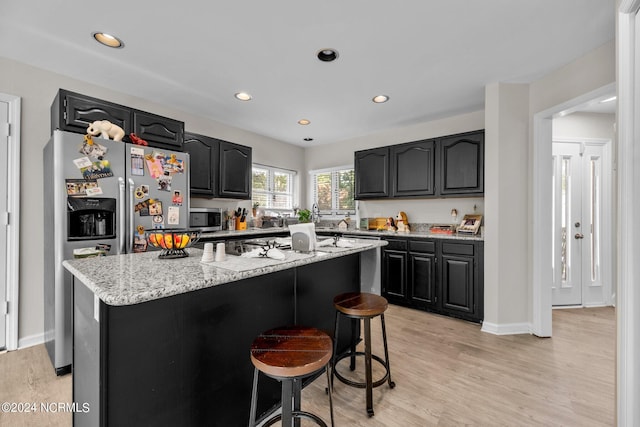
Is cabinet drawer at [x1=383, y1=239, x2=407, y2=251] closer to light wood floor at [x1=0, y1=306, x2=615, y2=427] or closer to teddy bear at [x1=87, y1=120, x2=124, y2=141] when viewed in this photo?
light wood floor at [x1=0, y1=306, x2=615, y2=427]

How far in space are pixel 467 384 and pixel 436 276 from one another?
4.80 feet

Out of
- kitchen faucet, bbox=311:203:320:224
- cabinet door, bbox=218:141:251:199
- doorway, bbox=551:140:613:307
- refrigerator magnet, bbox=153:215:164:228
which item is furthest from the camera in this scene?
kitchen faucet, bbox=311:203:320:224

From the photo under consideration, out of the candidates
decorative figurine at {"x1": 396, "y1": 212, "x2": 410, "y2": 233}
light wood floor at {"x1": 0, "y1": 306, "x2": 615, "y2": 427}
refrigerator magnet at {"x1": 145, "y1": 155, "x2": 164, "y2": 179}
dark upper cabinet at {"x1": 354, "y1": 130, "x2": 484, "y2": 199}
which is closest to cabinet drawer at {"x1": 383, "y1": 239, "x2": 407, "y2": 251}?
decorative figurine at {"x1": 396, "y1": 212, "x2": 410, "y2": 233}

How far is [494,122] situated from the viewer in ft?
9.23

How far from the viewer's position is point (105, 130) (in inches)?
91.5

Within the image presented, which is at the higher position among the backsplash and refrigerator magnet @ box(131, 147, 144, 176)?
refrigerator magnet @ box(131, 147, 144, 176)

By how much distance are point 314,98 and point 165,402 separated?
2.99 metres

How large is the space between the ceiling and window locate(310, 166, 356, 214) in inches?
72.8

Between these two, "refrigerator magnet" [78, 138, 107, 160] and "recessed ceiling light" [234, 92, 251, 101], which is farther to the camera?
"recessed ceiling light" [234, 92, 251, 101]

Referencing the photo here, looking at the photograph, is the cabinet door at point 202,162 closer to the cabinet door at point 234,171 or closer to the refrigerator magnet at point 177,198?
the cabinet door at point 234,171

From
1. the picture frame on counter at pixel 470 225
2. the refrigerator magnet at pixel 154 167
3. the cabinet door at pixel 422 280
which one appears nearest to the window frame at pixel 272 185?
the refrigerator magnet at pixel 154 167

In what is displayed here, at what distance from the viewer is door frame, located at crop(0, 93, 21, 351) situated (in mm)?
2383

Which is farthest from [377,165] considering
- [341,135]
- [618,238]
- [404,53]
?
[618,238]

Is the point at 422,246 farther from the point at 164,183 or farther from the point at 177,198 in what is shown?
the point at 164,183
